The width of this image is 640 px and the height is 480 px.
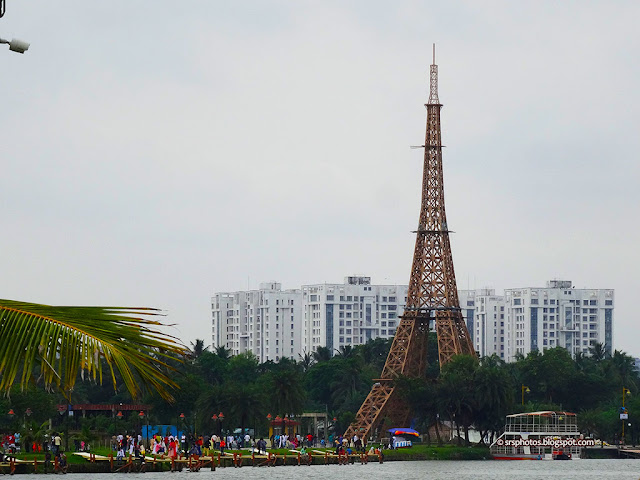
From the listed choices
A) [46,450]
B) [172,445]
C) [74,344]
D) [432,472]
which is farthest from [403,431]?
[74,344]

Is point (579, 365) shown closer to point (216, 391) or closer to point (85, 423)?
point (216, 391)

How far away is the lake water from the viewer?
63684 mm

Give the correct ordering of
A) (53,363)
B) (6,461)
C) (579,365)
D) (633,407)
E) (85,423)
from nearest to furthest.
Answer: (53,363), (6,461), (85,423), (633,407), (579,365)

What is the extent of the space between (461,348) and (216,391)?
27385mm

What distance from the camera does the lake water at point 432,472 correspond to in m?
63.7

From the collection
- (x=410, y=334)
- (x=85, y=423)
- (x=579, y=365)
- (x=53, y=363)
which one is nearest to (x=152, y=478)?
(x=85, y=423)

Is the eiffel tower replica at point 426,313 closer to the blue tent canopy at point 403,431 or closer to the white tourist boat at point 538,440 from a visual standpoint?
the blue tent canopy at point 403,431

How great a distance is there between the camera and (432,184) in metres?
122

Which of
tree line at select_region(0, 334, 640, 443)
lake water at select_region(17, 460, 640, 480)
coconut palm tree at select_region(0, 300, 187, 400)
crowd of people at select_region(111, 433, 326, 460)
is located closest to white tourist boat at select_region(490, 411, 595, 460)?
tree line at select_region(0, 334, 640, 443)

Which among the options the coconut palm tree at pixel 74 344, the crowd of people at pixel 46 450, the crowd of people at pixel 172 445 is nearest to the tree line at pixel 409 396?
the crowd of people at pixel 172 445

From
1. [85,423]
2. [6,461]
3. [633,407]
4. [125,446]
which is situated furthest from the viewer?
[633,407]

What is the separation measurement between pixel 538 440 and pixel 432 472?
30337mm

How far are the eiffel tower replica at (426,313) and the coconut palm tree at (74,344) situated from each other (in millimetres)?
105324

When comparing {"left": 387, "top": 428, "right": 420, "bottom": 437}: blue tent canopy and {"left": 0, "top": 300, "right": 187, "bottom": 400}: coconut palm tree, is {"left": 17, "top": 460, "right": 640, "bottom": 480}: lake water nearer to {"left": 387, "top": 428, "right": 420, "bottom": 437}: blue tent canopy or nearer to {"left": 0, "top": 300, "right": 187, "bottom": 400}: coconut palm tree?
{"left": 387, "top": 428, "right": 420, "bottom": 437}: blue tent canopy
